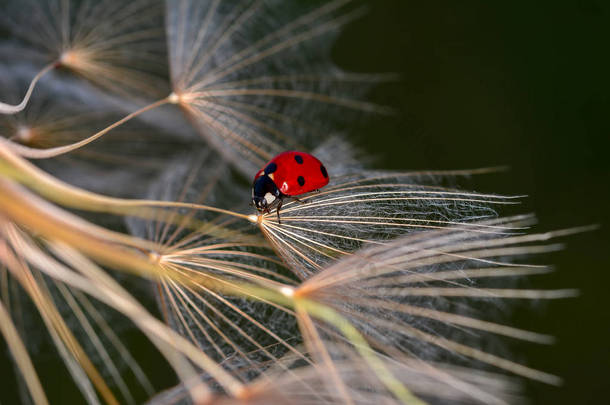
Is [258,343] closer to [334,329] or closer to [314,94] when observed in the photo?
[334,329]

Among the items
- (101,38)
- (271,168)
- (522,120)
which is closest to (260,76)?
(271,168)

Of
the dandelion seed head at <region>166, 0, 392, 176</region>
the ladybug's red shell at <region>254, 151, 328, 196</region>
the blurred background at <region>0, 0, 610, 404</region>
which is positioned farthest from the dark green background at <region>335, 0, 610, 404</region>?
the ladybug's red shell at <region>254, 151, 328, 196</region>

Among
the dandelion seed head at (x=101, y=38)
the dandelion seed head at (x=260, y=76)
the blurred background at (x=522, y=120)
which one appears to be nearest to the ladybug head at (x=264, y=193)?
the dandelion seed head at (x=260, y=76)

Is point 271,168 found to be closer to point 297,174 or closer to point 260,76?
point 297,174

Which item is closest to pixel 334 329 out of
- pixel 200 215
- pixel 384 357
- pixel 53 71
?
pixel 384 357

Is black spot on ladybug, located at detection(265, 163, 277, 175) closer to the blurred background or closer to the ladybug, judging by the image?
the ladybug
